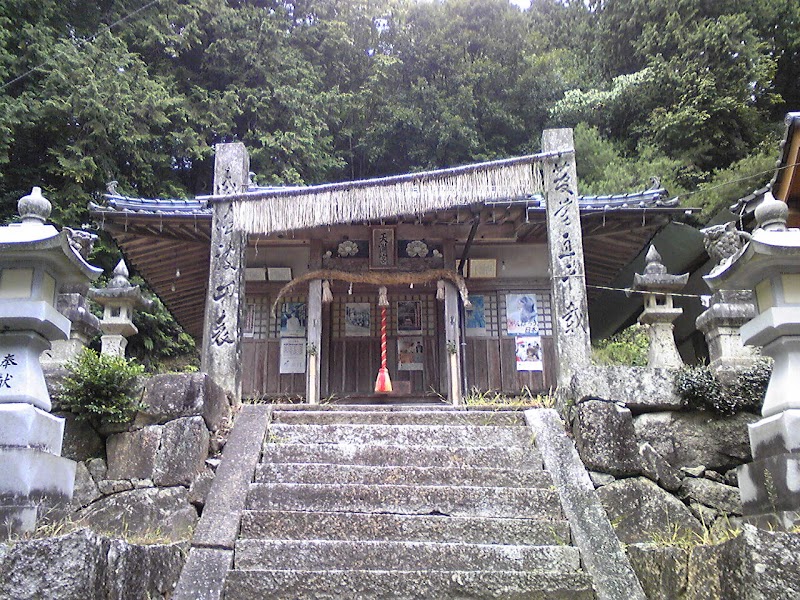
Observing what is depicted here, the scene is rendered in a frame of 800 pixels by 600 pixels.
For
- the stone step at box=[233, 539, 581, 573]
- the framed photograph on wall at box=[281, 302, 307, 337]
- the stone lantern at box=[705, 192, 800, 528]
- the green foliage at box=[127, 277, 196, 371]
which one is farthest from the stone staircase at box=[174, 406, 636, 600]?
the green foliage at box=[127, 277, 196, 371]

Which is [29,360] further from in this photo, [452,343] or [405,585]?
[452,343]

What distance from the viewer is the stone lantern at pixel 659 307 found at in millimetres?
10906

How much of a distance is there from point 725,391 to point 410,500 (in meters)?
3.57

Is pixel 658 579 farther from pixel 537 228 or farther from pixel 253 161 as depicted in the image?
pixel 253 161

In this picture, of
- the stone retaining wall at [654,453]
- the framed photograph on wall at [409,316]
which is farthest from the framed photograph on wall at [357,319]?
the stone retaining wall at [654,453]

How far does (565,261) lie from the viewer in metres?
9.02

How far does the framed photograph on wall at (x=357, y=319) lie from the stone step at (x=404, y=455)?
6.89 metres

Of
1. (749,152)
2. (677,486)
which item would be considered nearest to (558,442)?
(677,486)

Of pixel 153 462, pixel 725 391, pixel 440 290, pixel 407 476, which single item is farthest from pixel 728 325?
pixel 153 462

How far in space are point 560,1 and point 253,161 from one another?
A: 685 inches

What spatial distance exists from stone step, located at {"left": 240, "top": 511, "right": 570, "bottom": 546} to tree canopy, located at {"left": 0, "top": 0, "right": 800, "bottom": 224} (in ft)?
47.7

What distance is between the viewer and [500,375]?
13336mm

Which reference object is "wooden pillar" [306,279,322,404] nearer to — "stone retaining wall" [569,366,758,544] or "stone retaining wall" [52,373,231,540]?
"stone retaining wall" [52,373,231,540]

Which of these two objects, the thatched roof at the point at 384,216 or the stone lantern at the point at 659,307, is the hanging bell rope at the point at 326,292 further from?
the stone lantern at the point at 659,307
